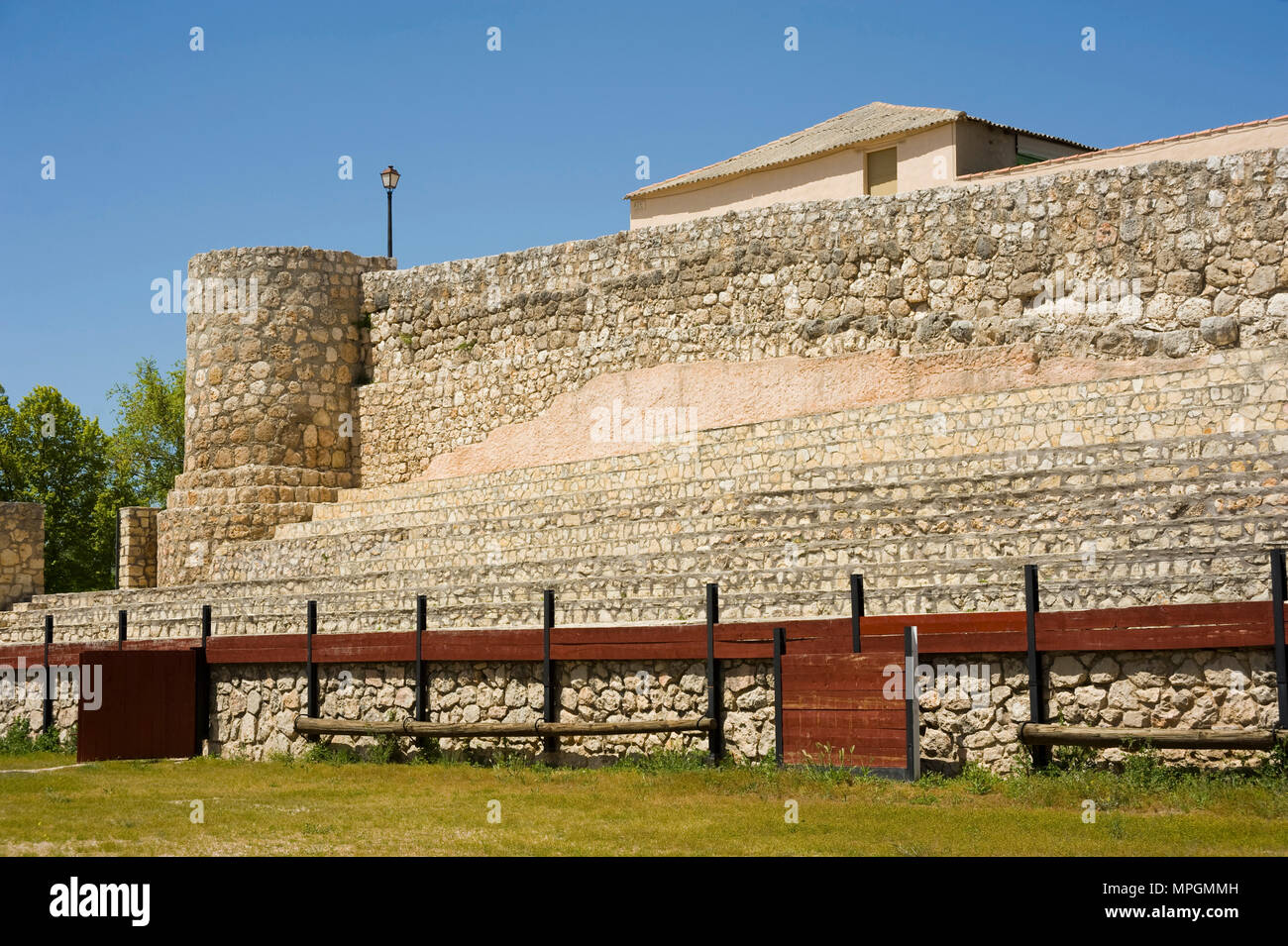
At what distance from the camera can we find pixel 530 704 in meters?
13.9

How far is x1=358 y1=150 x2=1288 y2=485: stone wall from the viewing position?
17516mm

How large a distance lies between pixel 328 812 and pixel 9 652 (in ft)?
33.1

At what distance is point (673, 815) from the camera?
10406 mm

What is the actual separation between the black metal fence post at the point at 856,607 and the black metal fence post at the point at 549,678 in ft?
9.74

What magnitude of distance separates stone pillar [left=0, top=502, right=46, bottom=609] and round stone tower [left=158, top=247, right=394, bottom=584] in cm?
225

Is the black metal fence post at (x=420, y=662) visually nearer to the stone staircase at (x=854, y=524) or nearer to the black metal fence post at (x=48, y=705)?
the stone staircase at (x=854, y=524)

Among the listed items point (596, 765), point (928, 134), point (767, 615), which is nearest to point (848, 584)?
point (767, 615)

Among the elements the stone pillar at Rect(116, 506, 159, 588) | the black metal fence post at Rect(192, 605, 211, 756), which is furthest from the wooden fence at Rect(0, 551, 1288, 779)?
the stone pillar at Rect(116, 506, 159, 588)

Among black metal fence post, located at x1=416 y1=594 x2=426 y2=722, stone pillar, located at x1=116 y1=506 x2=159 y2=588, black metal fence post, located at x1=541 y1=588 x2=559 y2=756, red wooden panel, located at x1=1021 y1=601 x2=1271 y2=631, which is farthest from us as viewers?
stone pillar, located at x1=116 y1=506 x2=159 y2=588

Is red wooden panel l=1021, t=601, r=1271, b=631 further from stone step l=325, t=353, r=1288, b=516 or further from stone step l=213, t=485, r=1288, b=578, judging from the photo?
stone step l=325, t=353, r=1288, b=516

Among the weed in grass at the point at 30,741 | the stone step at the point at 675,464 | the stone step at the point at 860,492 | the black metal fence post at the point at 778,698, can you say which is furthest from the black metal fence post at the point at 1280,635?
the weed in grass at the point at 30,741

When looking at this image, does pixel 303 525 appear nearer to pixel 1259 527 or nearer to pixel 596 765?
pixel 596 765

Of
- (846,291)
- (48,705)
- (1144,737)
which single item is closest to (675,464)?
(846,291)
